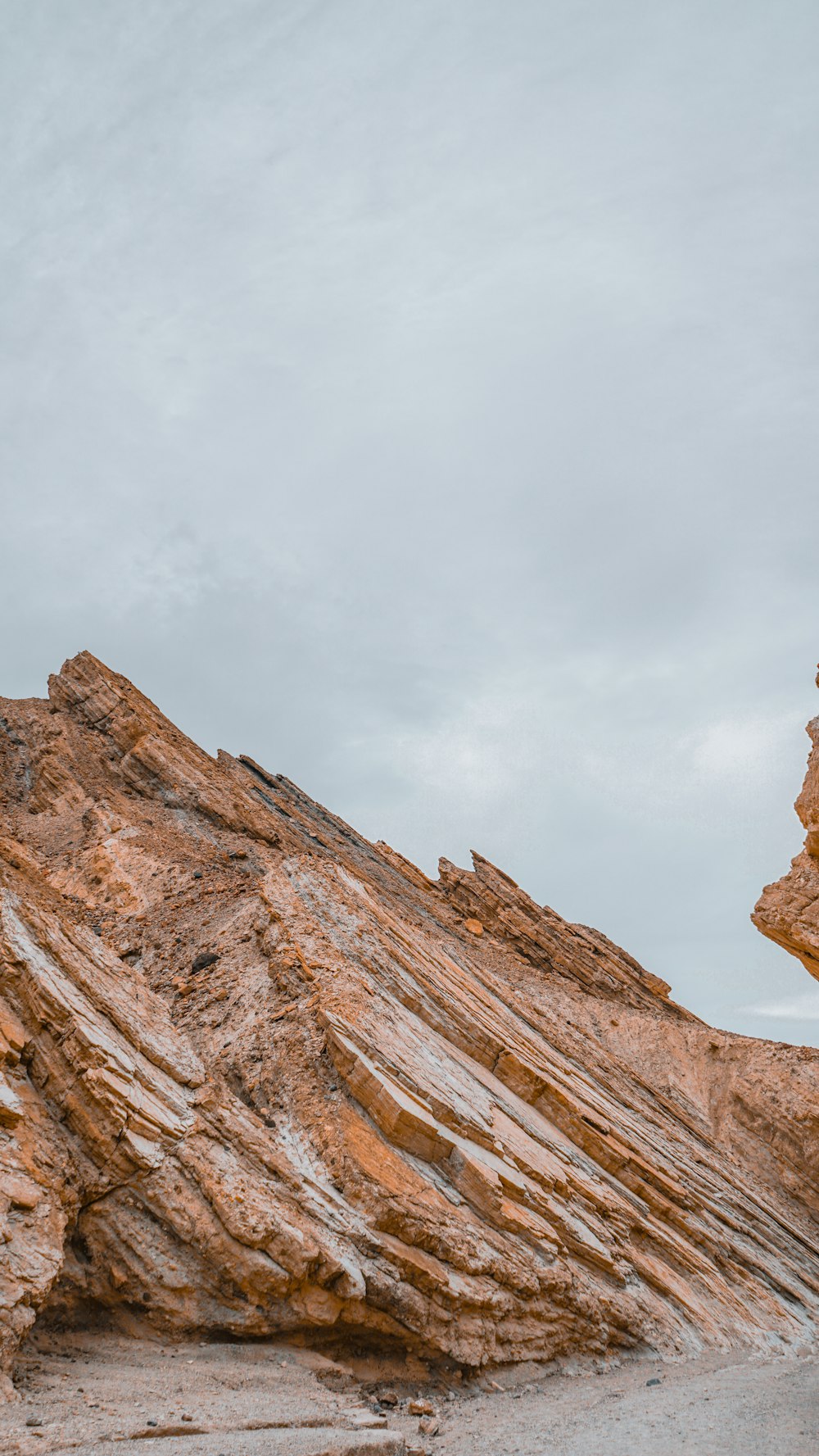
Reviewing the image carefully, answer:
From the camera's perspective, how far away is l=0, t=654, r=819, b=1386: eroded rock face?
12.4m

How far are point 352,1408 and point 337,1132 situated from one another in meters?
4.36

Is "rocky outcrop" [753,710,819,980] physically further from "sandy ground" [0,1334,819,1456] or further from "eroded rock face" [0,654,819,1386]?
"sandy ground" [0,1334,819,1456]

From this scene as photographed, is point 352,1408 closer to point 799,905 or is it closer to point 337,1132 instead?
point 337,1132

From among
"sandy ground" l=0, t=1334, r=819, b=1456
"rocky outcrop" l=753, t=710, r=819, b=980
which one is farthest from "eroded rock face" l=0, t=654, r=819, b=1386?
"rocky outcrop" l=753, t=710, r=819, b=980

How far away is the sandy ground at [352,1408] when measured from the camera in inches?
354

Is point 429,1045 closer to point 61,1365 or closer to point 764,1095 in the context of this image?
point 61,1365

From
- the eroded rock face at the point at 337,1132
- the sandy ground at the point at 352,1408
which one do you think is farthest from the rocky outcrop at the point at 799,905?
the sandy ground at the point at 352,1408

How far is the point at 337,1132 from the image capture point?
50.4 feet

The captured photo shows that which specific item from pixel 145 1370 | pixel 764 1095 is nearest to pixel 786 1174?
pixel 764 1095

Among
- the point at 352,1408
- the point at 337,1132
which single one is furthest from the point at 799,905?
the point at 352,1408

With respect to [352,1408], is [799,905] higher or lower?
higher

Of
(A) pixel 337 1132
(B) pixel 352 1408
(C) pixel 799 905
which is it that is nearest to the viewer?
(B) pixel 352 1408

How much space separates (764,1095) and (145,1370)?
24.5 metres

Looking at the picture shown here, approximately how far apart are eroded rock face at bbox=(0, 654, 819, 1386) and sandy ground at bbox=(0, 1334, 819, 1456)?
20.3 inches
